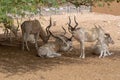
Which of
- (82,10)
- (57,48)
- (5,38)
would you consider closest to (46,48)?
(57,48)

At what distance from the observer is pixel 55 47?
39.9ft

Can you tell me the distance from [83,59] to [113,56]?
3.55 ft

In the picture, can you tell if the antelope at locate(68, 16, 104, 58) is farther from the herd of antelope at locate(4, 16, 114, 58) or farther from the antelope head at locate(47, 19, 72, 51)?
the antelope head at locate(47, 19, 72, 51)

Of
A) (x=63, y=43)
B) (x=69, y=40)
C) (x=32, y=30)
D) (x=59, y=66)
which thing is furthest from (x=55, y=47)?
(x=59, y=66)

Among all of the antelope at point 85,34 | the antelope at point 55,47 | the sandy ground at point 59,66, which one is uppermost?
the antelope at point 85,34

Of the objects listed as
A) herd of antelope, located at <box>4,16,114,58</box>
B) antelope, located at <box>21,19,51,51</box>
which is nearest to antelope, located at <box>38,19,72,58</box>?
herd of antelope, located at <box>4,16,114,58</box>

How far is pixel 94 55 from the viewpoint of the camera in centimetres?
1216

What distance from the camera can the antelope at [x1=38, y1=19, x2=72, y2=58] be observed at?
11.7 metres

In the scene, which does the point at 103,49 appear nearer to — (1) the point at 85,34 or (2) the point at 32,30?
(1) the point at 85,34

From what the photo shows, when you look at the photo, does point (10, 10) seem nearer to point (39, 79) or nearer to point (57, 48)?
point (39, 79)

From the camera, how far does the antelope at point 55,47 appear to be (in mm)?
11698

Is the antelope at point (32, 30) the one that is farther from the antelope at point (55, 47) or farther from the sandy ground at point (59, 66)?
the antelope at point (55, 47)

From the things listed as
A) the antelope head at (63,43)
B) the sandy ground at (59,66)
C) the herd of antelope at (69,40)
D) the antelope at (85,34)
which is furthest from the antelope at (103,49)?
the antelope head at (63,43)

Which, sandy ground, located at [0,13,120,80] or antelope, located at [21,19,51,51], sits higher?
antelope, located at [21,19,51,51]
